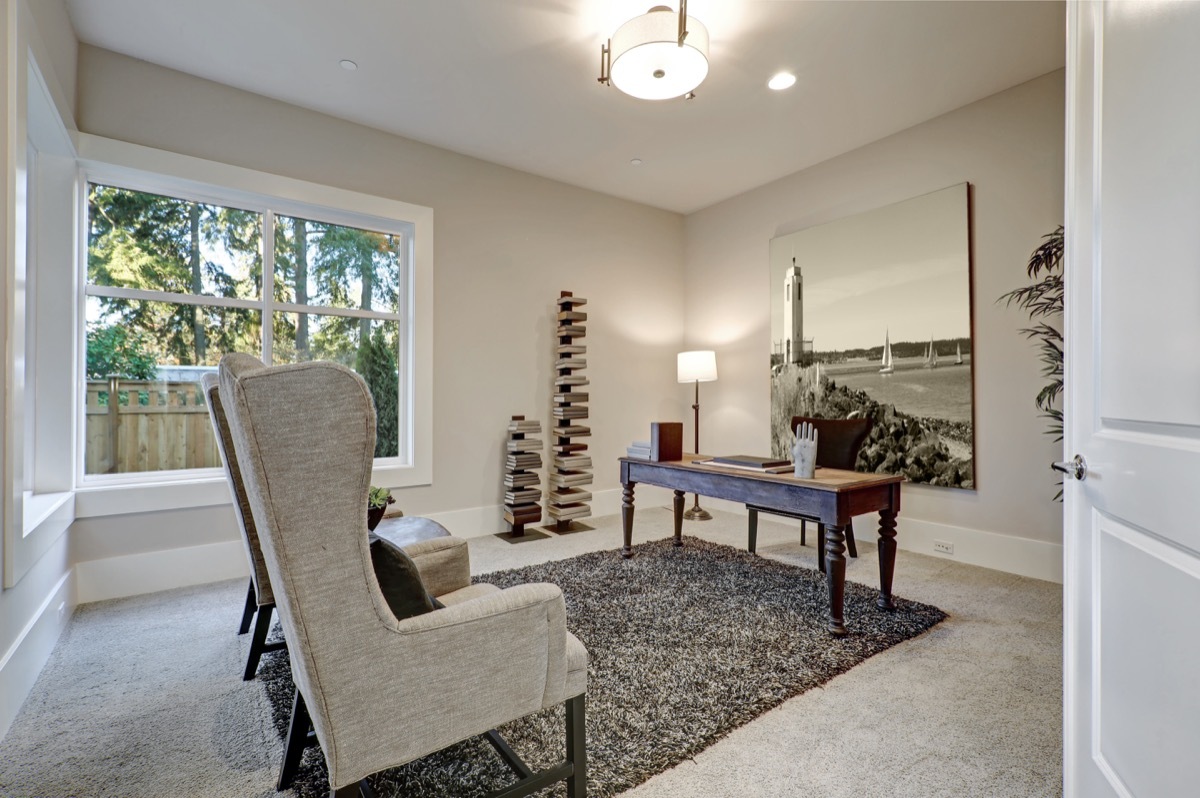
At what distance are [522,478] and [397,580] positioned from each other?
303 centimetres

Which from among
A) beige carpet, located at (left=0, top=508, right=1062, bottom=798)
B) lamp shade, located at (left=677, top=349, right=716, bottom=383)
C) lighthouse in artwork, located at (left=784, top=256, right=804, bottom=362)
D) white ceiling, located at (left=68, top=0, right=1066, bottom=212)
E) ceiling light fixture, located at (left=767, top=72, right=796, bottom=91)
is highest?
white ceiling, located at (left=68, top=0, right=1066, bottom=212)

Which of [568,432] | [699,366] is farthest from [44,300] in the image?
[699,366]

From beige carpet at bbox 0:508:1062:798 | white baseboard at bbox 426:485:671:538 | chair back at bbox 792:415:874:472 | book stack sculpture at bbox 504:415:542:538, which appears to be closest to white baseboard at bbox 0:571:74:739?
beige carpet at bbox 0:508:1062:798

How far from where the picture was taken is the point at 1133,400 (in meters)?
1.06

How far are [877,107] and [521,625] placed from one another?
370 centimetres

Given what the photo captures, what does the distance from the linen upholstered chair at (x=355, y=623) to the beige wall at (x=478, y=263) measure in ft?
9.14

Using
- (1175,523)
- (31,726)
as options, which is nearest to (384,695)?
(1175,523)

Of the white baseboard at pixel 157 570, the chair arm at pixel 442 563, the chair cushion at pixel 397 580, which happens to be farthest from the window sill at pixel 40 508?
the chair cushion at pixel 397 580

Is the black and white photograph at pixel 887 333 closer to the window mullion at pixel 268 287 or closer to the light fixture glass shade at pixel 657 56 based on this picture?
the light fixture glass shade at pixel 657 56

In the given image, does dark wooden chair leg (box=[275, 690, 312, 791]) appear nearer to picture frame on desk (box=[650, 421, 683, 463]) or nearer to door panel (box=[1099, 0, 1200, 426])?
door panel (box=[1099, 0, 1200, 426])

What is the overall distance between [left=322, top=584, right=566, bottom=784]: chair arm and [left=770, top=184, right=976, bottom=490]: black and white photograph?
→ 3.26 metres

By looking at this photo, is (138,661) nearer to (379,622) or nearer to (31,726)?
(31,726)

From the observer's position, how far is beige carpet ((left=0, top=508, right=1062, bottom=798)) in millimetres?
1464

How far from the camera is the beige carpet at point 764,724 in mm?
1464
